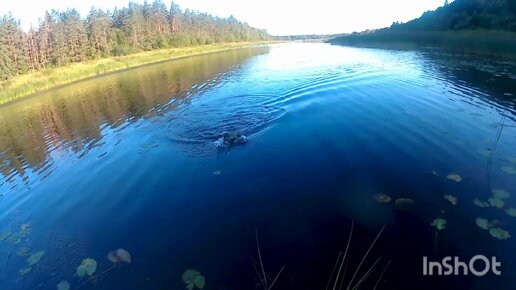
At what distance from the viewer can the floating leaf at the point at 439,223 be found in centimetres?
752

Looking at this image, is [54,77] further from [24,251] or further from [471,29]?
[471,29]

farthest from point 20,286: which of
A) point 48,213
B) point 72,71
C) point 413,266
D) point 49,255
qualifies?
point 72,71

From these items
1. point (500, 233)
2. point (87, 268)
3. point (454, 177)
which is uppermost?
point (454, 177)

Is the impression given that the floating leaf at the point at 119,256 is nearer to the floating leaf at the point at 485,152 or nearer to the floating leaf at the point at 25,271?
the floating leaf at the point at 25,271

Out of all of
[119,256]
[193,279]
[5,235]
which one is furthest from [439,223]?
[5,235]

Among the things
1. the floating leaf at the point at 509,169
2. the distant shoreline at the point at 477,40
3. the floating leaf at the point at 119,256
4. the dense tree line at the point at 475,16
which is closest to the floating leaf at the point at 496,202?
the floating leaf at the point at 509,169

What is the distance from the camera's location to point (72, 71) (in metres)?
54.0

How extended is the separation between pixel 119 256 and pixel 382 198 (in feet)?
24.5

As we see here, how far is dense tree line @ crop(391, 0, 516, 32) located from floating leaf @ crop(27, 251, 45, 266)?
54395mm

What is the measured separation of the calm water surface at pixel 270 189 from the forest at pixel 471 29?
82.0 ft

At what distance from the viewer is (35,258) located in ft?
26.3

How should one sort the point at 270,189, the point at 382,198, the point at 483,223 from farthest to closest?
1. the point at 270,189
2. the point at 382,198
3. the point at 483,223

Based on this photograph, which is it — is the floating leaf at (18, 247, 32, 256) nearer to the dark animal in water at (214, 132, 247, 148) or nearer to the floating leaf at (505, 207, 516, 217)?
the dark animal in water at (214, 132, 247, 148)

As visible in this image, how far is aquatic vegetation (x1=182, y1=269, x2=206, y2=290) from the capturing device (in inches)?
259
